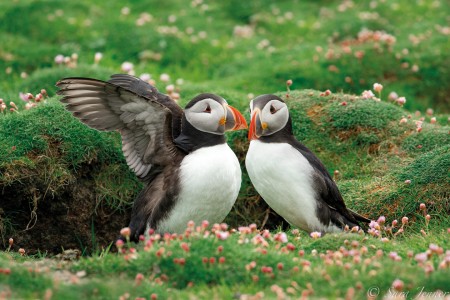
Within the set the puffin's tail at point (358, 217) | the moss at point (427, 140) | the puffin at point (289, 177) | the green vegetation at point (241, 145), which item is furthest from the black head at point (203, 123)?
the moss at point (427, 140)

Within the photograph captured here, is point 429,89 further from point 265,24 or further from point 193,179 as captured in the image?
point 193,179

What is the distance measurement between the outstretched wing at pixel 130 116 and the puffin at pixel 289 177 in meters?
0.69

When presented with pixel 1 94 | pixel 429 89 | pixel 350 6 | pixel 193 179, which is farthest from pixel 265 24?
pixel 193 179

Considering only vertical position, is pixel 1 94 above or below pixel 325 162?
above

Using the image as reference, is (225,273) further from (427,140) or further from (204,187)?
(427,140)

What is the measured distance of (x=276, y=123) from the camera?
6469mm

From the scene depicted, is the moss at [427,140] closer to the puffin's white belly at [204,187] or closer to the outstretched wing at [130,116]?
the puffin's white belly at [204,187]

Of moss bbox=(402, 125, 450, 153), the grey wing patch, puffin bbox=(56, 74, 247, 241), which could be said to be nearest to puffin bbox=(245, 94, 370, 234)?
puffin bbox=(56, 74, 247, 241)

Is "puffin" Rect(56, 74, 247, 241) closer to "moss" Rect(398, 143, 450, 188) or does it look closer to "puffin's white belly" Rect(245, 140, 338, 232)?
"puffin's white belly" Rect(245, 140, 338, 232)

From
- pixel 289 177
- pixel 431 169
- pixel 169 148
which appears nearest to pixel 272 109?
pixel 289 177

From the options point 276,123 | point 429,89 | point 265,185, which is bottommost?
point 429,89

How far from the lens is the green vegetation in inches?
190

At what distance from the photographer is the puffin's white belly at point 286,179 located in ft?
20.7

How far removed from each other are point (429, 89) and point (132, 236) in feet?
20.3
